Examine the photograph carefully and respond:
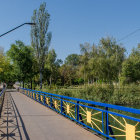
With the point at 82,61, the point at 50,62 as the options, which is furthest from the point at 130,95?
the point at 50,62

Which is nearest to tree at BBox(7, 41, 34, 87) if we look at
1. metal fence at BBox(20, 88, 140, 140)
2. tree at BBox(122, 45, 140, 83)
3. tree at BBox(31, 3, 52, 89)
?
tree at BBox(31, 3, 52, 89)

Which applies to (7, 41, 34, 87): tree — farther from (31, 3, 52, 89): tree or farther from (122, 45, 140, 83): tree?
(122, 45, 140, 83): tree

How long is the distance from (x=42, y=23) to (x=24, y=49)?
273 inches

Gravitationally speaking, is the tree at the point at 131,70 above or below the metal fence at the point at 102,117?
above

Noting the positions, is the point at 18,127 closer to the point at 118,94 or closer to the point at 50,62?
the point at 118,94

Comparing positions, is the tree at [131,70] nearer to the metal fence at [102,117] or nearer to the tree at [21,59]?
the tree at [21,59]

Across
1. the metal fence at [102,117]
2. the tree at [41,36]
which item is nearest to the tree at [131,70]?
the tree at [41,36]

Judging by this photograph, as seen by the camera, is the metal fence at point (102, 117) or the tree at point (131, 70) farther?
the tree at point (131, 70)

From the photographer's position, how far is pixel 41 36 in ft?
112

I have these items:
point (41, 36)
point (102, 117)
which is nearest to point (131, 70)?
point (41, 36)

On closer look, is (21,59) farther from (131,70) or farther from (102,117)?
(102,117)

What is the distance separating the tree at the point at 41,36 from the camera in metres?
33.9

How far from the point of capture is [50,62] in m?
65.9

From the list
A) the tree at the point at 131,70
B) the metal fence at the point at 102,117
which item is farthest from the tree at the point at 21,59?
the metal fence at the point at 102,117
